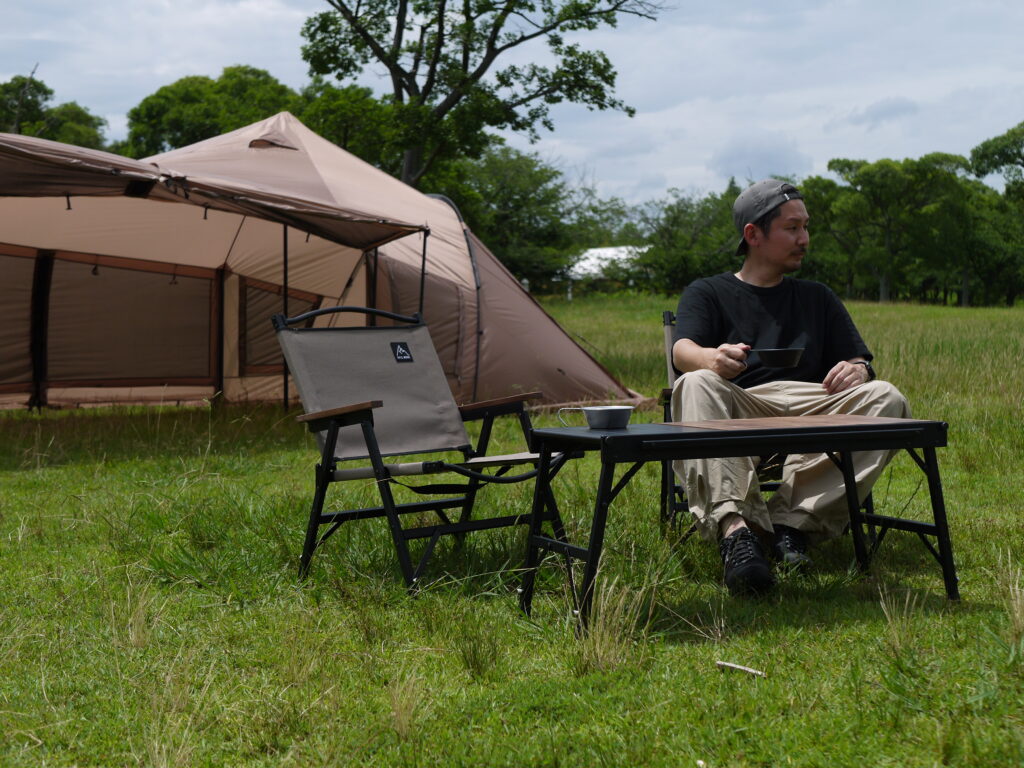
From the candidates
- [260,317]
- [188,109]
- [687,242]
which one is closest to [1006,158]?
[687,242]

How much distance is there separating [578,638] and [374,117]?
52.6 ft

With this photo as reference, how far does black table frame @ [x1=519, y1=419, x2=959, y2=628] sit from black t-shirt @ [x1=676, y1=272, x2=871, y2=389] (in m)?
0.72

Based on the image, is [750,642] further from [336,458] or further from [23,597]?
[23,597]

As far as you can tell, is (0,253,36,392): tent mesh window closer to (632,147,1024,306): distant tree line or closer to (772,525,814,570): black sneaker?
(772,525,814,570): black sneaker

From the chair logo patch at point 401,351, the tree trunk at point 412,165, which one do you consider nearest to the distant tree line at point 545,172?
the tree trunk at point 412,165

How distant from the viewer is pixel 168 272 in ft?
29.5

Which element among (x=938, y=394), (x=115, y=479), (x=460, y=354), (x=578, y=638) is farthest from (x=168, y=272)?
(x=578, y=638)

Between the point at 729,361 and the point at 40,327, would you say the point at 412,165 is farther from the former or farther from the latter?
the point at 729,361

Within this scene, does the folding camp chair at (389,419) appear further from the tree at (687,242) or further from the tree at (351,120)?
the tree at (687,242)

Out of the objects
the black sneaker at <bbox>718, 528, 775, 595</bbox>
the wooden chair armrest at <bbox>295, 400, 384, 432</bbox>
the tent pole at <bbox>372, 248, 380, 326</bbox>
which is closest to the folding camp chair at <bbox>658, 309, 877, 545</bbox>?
the black sneaker at <bbox>718, 528, 775, 595</bbox>

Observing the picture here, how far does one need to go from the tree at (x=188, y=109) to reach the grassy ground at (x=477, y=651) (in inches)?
1146

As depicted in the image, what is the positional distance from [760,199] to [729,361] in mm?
651

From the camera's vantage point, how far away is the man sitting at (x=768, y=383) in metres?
3.01

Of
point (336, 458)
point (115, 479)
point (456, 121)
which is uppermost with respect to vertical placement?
point (456, 121)
